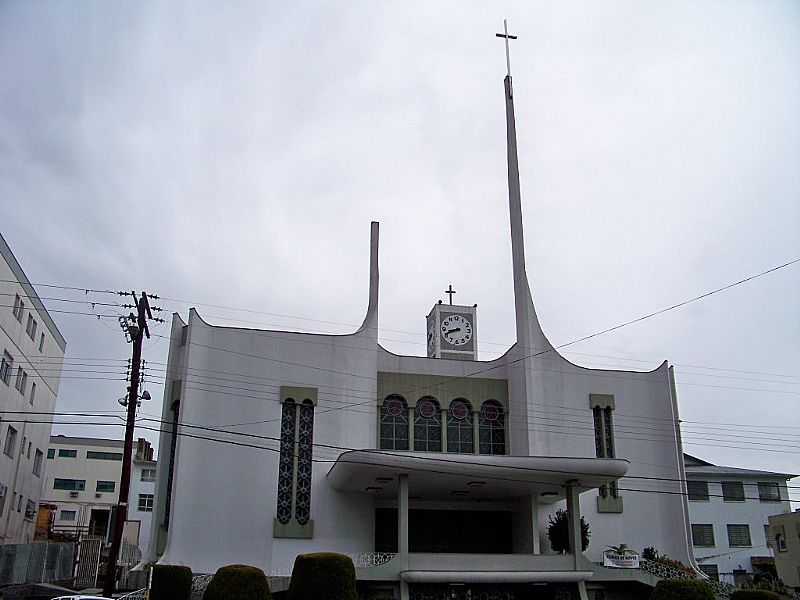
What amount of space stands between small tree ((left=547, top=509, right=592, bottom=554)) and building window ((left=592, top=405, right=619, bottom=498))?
7.85 feet

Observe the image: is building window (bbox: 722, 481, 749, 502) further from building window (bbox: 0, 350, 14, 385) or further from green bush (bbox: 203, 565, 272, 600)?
building window (bbox: 0, 350, 14, 385)

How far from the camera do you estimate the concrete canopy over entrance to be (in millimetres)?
25719

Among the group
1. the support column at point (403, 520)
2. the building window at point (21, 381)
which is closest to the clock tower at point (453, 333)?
the support column at point (403, 520)

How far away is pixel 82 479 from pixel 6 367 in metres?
34.6

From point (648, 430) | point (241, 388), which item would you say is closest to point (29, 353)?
point (241, 388)

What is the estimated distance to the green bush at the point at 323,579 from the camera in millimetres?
22328

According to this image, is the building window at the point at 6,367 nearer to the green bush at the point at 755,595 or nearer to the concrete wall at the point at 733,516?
the green bush at the point at 755,595

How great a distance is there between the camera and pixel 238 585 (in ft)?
70.0

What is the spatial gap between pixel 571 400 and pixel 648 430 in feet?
11.3

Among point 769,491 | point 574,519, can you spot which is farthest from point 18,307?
point 769,491

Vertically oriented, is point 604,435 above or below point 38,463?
below

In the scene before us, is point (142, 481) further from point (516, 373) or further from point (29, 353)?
point (516, 373)

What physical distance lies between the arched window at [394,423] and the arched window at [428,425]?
1.39ft

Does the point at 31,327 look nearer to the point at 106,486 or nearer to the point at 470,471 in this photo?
the point at 470,471
